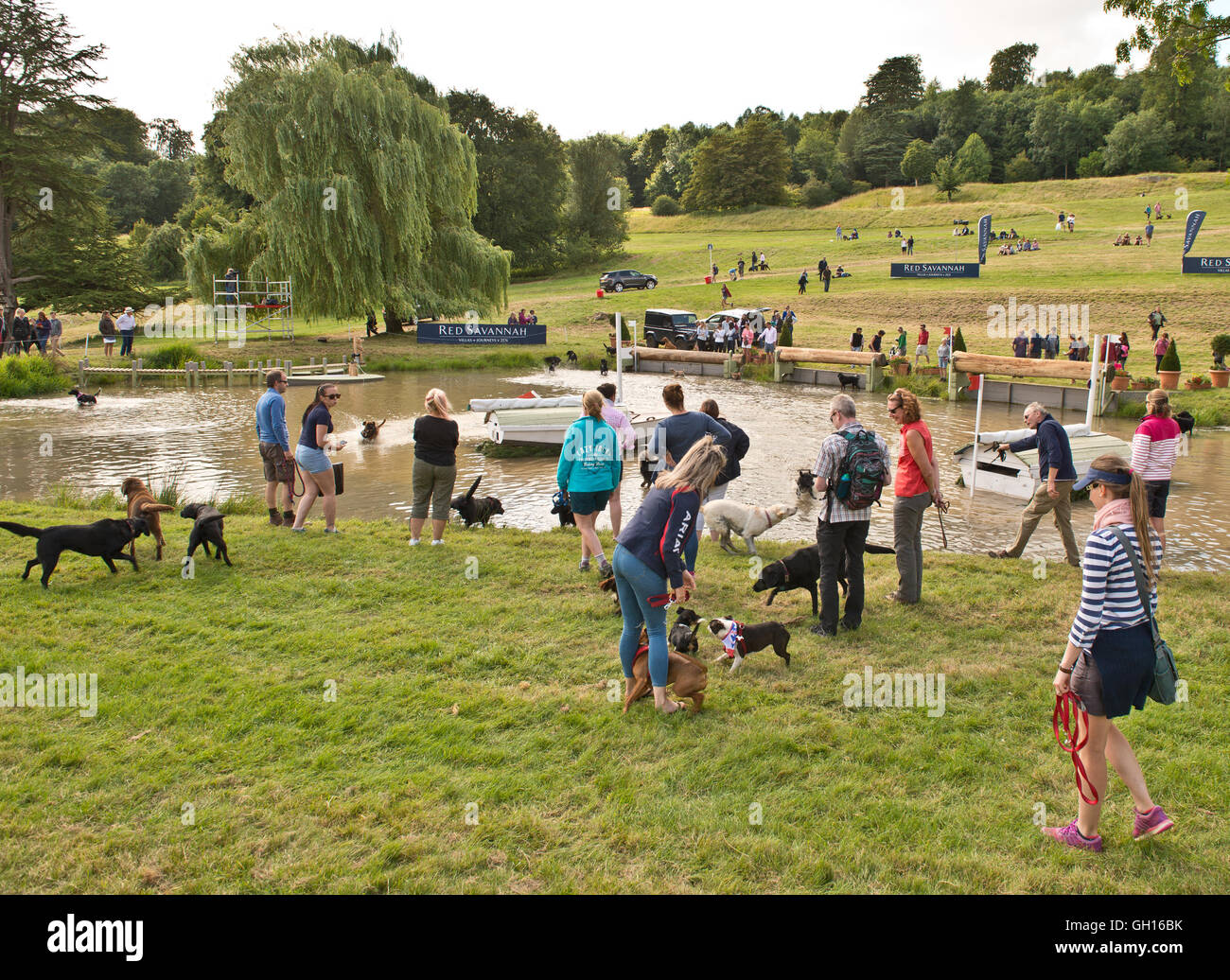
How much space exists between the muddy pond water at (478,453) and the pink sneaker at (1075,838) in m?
3.29

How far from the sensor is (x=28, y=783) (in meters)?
4.78

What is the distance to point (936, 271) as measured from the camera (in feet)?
149

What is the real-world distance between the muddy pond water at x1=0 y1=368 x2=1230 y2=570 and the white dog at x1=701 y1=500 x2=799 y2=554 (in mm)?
1988

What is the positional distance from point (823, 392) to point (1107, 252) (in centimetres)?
2970

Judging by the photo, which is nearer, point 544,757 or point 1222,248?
point 544,757

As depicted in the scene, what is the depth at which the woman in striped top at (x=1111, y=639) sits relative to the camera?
3.94 meters

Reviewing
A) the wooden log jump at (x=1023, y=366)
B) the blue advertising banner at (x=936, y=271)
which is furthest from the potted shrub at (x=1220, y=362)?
the blue advertising banner at (x=936, y=271)

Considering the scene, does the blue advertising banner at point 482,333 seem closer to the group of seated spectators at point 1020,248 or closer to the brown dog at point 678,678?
the brown dog at point 678,678

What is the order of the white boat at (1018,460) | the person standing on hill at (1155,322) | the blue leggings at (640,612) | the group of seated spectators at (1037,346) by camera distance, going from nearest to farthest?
1. the blue leggings at (640,612)
2. the white boat at (1018,460)
3. the group of seated spectators at (1037,346)
4. the person standing on hill at (1155,322)

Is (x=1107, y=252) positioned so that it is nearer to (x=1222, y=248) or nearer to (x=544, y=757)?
(x=1222, y=248)

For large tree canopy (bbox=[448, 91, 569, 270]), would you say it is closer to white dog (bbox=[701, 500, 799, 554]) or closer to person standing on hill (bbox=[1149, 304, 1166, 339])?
person standing on hill (bbox=[1149, 304, 1166, 339])

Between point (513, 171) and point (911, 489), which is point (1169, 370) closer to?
point (911, 489)
